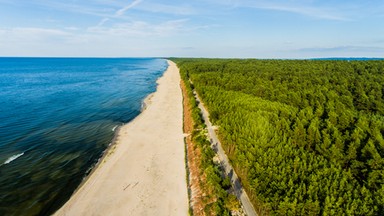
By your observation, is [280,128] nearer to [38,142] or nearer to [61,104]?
[38,142]

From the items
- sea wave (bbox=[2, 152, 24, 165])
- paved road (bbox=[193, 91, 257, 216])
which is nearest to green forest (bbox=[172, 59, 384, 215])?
paved road (bbox=[193, 91, 257, 216])

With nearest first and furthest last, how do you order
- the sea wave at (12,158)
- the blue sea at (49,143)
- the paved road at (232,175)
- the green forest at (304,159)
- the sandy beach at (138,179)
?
the green forest at (304,159)
the paved road at (232,175)
the sandy beach at (138,179)
the blue sea at (49,143)
the sea wave at (12,158)

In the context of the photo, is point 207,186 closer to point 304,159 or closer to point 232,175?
point 232,175

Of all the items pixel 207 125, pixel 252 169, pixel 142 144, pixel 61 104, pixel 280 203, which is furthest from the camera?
pixel 61 104

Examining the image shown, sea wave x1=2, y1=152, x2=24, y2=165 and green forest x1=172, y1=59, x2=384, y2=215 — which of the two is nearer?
green forest x1=172, y1=59, x2=384, y2=215

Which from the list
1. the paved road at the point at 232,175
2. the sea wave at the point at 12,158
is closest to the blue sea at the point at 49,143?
the sea wave at the point at 12,158

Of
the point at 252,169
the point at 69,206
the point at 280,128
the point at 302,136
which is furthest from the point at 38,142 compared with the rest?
the point at 302,136

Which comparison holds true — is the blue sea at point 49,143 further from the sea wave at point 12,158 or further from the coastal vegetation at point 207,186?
the coastal vegetation at point 207,186

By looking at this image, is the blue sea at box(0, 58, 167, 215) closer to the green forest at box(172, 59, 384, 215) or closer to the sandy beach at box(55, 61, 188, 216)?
the sandy beach at box(55, 61, 188, 216)
